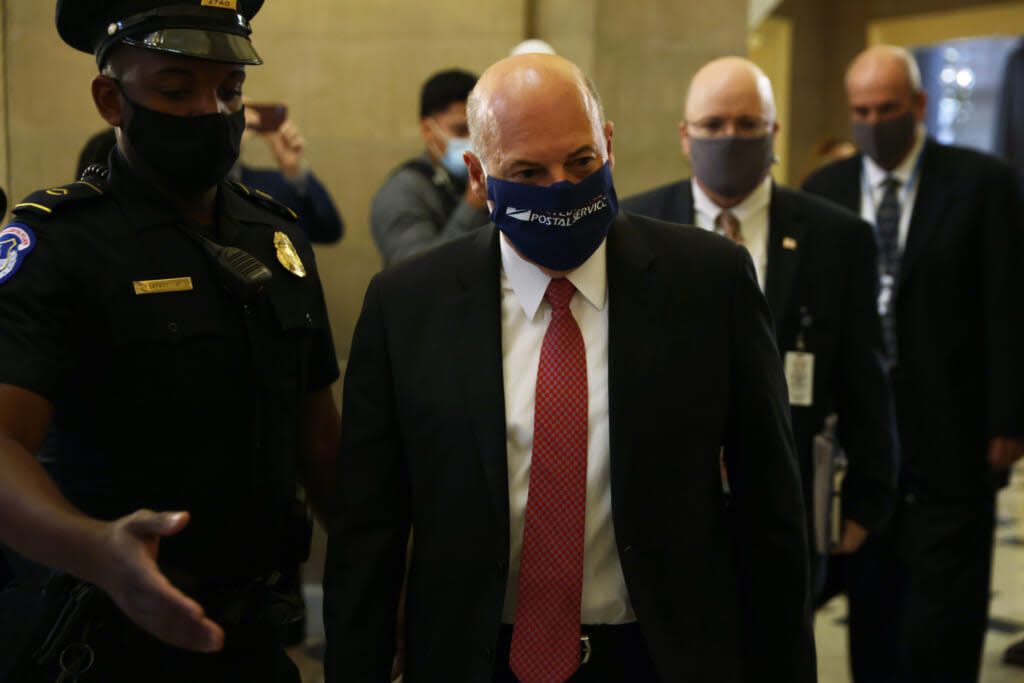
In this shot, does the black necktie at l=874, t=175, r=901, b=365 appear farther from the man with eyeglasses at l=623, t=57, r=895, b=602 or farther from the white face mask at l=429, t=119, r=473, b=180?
the white face mask at l=429, t=119, r=473, b=180

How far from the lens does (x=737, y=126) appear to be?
302 cm

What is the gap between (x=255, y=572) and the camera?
193 centimetres

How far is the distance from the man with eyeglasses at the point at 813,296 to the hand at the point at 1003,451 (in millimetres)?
1045

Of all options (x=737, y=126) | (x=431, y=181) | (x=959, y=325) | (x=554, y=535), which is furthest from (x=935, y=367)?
(x=554, y=535)

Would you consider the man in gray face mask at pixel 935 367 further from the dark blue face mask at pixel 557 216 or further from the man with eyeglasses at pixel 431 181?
the dark blue face mask at pixel 557 216

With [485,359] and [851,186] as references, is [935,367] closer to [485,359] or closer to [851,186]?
[851,186]

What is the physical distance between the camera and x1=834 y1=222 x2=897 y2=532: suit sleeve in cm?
283

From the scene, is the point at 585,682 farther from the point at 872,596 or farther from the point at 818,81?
the point at 818,81

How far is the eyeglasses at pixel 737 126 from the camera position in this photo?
301 cm

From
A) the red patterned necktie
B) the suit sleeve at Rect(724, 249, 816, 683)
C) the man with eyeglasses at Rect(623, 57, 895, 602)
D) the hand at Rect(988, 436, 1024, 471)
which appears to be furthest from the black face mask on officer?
the hand at Rect(988, 436, 1024, 471)

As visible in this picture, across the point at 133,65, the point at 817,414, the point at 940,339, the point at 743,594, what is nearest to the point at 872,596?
the point at 940,339

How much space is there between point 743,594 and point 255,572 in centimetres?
84

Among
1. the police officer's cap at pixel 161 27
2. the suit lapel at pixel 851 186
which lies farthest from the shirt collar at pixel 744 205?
the police officer's cap at pixel 161 27

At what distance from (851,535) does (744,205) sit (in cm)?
94
